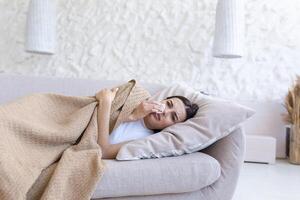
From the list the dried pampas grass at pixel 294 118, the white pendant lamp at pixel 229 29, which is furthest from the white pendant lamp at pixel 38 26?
the dried pampas grass at pixel 294 118

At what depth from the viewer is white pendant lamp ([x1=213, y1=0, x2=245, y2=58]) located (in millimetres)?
2338

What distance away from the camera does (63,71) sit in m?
2.78

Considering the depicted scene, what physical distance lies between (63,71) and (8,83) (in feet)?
3.00

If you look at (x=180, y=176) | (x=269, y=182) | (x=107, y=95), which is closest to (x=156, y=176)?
(x=180, y=176)

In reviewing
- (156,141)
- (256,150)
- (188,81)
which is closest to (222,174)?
(156,141)

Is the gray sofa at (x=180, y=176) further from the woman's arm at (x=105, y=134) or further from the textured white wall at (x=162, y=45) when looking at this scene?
the textured white wall at (x=162, y=45)

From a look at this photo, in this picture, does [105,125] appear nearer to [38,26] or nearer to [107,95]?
[107,95]

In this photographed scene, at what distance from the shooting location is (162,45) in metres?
2.69

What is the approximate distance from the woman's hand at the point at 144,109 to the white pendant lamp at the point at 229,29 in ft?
3.38

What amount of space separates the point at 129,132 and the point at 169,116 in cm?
19

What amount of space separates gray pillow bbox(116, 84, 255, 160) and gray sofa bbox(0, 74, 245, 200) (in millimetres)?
33

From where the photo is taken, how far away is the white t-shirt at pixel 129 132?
4.98 ft

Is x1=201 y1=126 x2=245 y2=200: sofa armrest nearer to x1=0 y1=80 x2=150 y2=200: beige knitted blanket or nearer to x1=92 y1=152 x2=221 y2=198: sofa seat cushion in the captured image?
x1=92 y1=152 x2=221 y2=198: sofa seat cushion

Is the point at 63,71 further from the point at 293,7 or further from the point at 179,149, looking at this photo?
the point at 293,7
